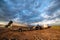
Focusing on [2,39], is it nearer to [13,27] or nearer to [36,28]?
[13,27]

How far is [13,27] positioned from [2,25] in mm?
377

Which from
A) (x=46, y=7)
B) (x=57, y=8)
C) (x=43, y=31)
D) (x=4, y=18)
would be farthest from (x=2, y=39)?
(x=57, y=8)

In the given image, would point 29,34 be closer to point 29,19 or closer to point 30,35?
point 30,35

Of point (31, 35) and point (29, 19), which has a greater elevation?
point (29, 19)

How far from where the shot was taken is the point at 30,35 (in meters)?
3.75

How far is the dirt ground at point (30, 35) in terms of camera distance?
3639mm

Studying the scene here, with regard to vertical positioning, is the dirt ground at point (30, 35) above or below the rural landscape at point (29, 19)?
below

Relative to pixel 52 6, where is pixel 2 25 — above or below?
below

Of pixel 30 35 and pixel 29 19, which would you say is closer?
pixel 30 35

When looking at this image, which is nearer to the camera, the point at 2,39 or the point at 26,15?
the point at 2,39

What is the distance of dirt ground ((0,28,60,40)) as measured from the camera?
3639 millimetres

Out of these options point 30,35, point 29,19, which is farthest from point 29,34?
point 29,19

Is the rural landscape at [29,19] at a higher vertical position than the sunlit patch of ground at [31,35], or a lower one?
higher

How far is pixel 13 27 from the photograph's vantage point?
3.88 meters
